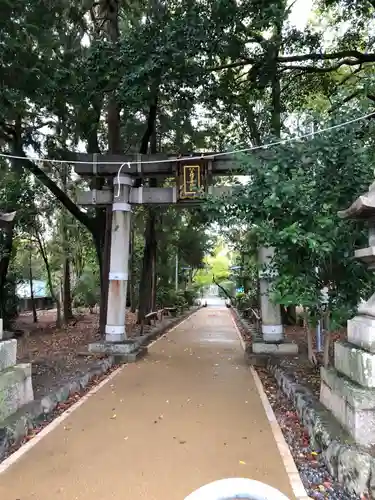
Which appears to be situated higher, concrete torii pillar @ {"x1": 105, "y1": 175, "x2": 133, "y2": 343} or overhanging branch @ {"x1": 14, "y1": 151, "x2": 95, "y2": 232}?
overhanging branch @ {"x1": 14, "y1": 151, "x2": 95, "y2": 232}

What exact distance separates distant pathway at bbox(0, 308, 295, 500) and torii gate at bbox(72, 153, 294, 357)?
2207mm

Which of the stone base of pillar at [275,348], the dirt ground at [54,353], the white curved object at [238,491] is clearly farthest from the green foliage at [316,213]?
the stone base of pillar at [275,348]

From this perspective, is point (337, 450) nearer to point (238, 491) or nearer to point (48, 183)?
point (238, 491)

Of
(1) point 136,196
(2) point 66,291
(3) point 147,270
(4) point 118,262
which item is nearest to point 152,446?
(4) point 118,262

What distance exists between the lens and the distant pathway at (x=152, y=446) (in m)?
3.89

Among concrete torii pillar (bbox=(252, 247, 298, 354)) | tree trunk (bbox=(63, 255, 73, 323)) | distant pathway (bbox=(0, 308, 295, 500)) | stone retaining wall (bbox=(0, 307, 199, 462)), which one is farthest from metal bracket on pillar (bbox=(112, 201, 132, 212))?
tree trunk (bbox=(63, 255, 73, 323))

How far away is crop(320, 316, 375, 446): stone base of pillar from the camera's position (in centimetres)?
396

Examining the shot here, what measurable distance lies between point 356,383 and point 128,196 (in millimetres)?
7606

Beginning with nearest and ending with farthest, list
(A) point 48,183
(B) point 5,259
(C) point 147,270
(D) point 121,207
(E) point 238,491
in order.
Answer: (E) point 238,491 < (D) point 121,207 < (A) point 48,183 < (B) point 5,259 < (C) point 147,270

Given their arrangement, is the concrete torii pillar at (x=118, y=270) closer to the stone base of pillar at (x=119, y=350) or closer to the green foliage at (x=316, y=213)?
the stone base of pillar at (x=119, y=350)

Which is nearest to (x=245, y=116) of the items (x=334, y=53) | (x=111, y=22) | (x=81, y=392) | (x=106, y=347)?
(x=334, y=53)

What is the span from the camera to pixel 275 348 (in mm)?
10156

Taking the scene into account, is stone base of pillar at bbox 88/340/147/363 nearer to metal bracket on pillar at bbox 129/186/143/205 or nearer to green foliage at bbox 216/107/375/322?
metal bracket on pillar at bbox 129/186/143/205

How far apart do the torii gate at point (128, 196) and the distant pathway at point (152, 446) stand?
221 cm
